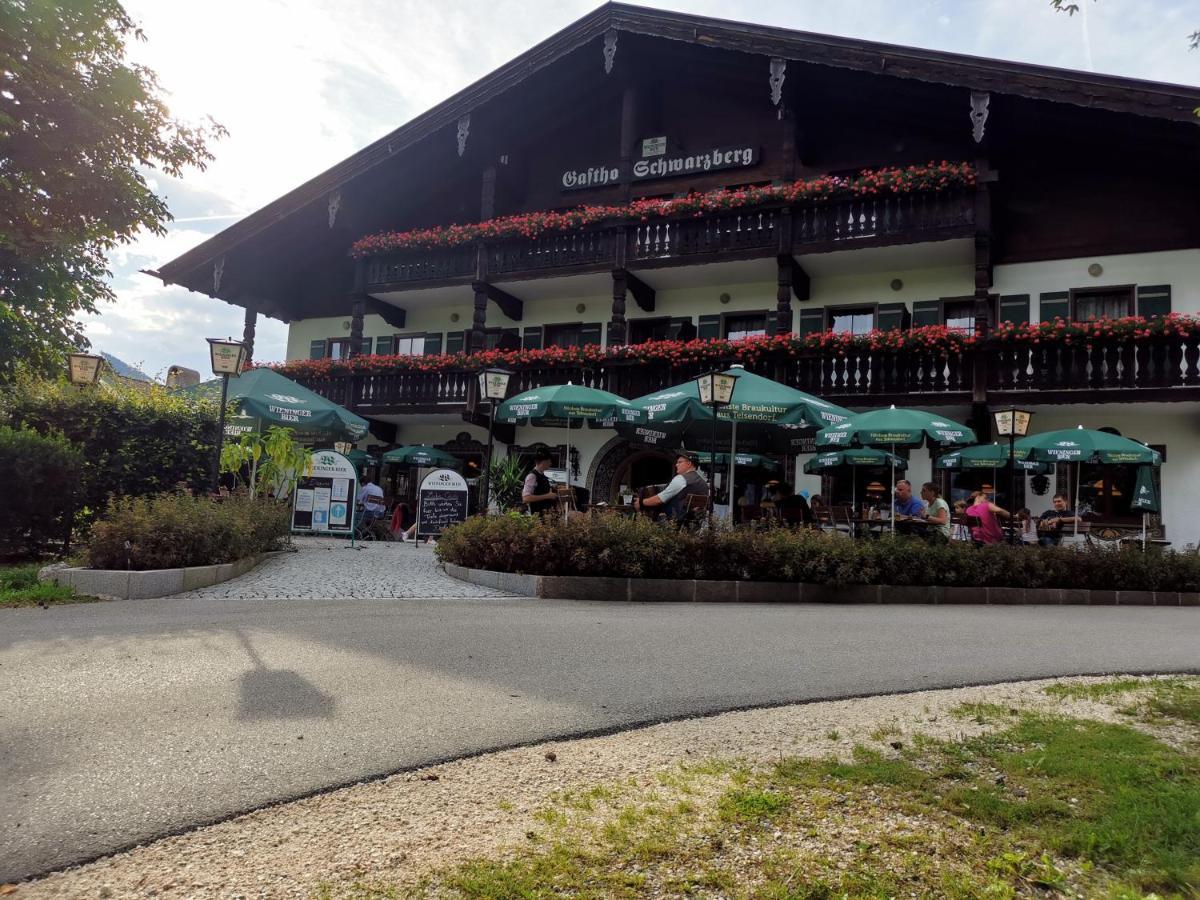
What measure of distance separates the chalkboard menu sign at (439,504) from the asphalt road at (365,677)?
7.07 meters

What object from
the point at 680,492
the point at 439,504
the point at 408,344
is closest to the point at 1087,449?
the point at 680,492

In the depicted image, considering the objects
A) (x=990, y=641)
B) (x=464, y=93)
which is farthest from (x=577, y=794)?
(x=464, y=93)

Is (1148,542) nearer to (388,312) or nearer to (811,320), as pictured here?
(811,320)

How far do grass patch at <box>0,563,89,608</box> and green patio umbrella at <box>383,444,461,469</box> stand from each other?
43.1ft

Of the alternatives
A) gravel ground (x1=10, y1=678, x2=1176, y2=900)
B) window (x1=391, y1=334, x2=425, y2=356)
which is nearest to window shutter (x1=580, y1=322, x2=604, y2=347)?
window (x1=391, y1=334, x2=425, y2=356)

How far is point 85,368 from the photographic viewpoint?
16.1 meters

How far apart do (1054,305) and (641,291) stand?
920 centimetres

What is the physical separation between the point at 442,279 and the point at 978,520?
15.0 m

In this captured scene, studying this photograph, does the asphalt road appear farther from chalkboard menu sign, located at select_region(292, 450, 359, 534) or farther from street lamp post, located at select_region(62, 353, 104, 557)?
street lamp post, located at select_region(62, 353, 104, 557)

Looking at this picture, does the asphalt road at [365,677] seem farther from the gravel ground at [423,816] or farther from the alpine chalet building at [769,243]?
the alpine chalet building at [769,243]

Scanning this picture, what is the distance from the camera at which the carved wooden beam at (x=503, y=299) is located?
22.5m

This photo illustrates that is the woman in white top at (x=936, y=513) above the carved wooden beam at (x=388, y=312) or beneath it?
beneath

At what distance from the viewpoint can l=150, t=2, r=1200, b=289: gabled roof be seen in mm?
15719

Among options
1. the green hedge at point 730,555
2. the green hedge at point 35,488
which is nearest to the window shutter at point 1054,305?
the green hedge at point 730,555
